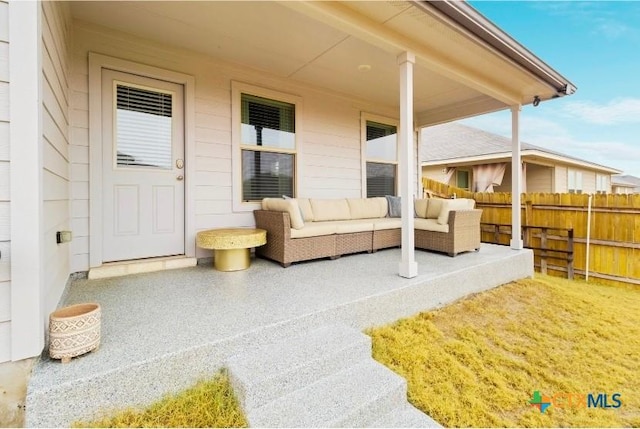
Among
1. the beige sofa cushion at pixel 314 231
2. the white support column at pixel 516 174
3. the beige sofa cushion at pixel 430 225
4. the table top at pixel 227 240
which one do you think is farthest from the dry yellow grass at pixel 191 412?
the white support column at pixel 516 174

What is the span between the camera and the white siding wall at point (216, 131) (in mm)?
2998

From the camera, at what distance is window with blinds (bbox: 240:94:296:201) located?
412cm

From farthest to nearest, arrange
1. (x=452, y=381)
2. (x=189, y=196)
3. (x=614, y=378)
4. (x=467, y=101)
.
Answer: (x=467, y=101) < (x=189, y=196) < (x=614, y=378) < (x=452, y=381)

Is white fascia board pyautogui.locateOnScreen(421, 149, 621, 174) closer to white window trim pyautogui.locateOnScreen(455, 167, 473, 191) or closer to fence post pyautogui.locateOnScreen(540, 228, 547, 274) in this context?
white window trim pyautogui.locateOnScreen(455, 167, 473, 191)

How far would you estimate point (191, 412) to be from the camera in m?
1.47

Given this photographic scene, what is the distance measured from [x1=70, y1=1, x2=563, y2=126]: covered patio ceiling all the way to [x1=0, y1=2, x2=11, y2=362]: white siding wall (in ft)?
5.86

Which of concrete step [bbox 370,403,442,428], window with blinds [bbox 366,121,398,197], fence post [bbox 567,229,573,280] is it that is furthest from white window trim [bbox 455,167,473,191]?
concrete step [bbox 370,403,442,428]

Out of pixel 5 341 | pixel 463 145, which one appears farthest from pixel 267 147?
pixel 463 145

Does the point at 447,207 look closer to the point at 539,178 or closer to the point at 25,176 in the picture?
the point at 25,176

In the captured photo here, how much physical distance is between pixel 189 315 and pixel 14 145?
136 centimetres

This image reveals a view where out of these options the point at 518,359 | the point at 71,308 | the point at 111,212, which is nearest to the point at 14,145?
the point at 71,308

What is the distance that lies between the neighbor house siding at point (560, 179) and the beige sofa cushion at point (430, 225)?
8.33 meters

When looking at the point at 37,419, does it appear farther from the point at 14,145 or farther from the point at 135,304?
the point at 14,145

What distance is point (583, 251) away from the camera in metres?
5.39
